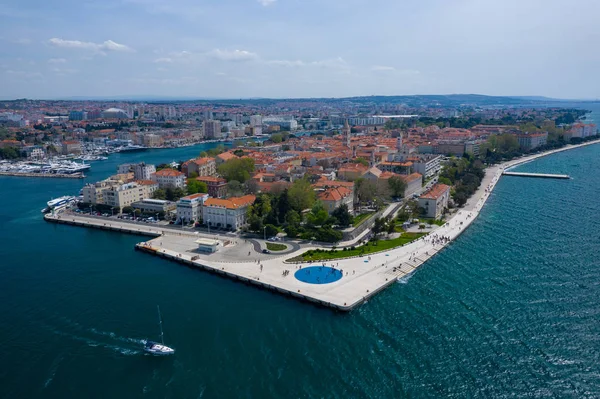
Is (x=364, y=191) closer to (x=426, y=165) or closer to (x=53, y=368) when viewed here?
(x=426, y=165)

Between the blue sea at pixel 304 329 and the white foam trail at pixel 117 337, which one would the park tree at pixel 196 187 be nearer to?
the blue sea at pixel 304 329

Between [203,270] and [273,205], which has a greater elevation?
[273,205]

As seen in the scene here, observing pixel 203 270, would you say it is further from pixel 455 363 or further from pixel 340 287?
pixel 455 363

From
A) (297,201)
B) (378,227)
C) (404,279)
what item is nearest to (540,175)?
(378,227)

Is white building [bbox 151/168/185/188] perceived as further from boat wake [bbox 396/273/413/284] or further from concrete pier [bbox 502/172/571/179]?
concrete pier [bbox 502/172/571/179]

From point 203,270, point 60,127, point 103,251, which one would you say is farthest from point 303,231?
point 60,127
